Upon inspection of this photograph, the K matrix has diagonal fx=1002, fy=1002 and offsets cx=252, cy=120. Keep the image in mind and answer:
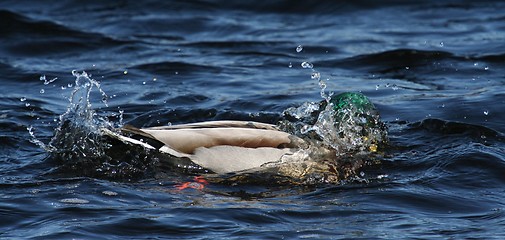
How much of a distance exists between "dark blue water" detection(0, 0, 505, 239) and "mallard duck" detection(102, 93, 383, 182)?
7.3 inches

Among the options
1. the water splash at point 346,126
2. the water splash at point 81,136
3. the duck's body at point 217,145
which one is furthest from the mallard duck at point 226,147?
the water splash at point 346,126

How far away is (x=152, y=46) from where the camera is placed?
11.8 metres

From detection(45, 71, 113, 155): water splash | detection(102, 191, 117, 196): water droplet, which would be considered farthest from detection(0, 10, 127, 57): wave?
detection(102, 191, 117, 196): water droplet

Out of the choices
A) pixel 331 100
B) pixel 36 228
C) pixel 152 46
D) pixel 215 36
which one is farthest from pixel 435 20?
pixel 36 228

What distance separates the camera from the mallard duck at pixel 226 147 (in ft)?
21.6

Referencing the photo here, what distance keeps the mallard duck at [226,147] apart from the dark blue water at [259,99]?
185 millimetres

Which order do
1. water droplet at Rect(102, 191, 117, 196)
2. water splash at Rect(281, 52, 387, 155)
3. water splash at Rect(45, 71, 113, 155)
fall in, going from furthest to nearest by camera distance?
water splash at Rect(281, 52, 387, 155), water splash at Rect(45, 71, 113, 155), water droplet at Rect(102, 191, 117, 196)

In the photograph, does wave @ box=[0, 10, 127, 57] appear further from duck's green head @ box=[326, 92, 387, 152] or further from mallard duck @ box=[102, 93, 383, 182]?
mallard duck @ box=[102, 93, 383, 182]

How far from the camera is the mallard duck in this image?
6.59 metres

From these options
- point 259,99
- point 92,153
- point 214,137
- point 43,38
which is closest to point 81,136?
point 92,153

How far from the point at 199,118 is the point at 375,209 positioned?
9.48 feet

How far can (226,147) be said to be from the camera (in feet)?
21.6

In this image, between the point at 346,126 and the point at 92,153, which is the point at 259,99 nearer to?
the point at 346,126

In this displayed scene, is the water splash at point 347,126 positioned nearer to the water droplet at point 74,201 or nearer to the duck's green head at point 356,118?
the duck's green head at point 356,118
